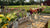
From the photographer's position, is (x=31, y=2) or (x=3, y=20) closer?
(x=3, y=20)

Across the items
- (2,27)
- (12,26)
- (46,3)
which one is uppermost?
(2,27)

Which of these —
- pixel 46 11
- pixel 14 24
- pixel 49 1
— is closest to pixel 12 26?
pixel 14 24

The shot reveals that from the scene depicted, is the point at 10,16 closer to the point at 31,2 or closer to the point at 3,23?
the point at 3,23

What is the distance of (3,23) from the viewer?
47.9 inches

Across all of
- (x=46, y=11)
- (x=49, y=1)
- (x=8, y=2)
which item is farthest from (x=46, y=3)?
(x=46, y=11)

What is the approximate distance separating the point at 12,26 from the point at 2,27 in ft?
1.20

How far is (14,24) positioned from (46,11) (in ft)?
32.2

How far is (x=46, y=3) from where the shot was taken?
21531 millimetres

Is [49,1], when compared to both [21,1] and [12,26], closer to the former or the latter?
[21,1]

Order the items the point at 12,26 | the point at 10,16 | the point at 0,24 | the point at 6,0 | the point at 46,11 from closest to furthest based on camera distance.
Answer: the point at 0,24
the point at 10,16
the point at 12,26
the point at 46,11
the point at 6,0

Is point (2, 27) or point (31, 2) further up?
point (2, 27)

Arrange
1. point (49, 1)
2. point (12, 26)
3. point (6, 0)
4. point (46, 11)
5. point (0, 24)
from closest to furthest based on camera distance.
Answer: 1. point (0, 24)
2. point (12, 26)
3. point (46, 11)
4. point (6, 0)
5. point (49, 1)

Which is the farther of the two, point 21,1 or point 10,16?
point 21,1

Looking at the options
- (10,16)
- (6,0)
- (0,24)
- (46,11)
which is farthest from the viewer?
(6,0)
